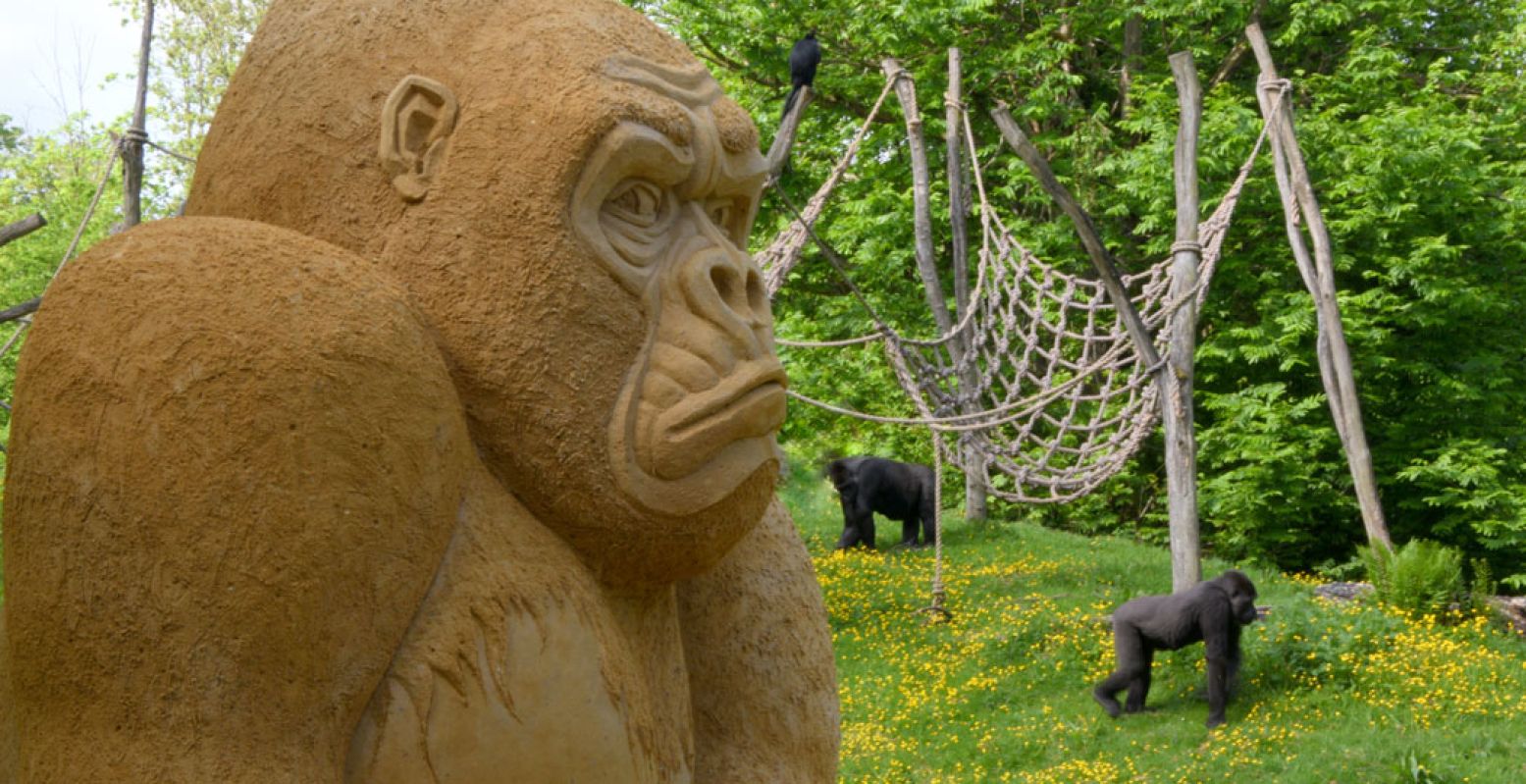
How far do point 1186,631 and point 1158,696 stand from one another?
837 millimetres

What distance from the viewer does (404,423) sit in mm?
2059

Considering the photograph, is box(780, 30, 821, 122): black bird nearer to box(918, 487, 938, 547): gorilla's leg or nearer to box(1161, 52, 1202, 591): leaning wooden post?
box(1161, 52, 1202, 591): leaning wooden post

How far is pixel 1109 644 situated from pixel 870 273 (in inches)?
279

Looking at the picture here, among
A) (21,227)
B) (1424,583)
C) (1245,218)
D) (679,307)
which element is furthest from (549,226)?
(1245,218)

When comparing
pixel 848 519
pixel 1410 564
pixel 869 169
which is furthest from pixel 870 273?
pixel 1410 564

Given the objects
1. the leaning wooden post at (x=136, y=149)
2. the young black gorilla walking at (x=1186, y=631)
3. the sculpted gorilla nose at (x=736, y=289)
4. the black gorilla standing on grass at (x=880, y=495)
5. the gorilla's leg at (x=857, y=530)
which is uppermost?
the leaning wooden post at (x=136, y=149)

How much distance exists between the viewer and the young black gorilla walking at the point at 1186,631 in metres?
7.29

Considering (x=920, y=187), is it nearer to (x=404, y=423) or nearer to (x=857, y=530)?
(x=857, y=530)

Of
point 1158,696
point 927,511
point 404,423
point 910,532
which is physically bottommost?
point 1158,696

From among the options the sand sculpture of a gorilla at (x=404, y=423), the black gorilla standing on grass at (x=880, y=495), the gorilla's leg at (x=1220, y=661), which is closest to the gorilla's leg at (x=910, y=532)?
the black gorilla standing on grass at (x=880, y=495)

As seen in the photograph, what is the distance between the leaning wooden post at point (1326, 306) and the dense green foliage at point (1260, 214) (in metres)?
2.71

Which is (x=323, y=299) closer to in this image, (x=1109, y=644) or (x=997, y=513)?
(x=1109, y=644)

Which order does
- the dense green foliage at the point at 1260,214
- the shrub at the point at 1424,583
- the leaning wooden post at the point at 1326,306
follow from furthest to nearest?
the dense green foliage at the point at 1260,214 < the leaning wooden post at the point at 1326,306 < the shrub at the point at 1424,583

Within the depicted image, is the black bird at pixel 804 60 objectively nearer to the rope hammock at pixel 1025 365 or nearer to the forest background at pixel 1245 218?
the rope hammock at pixel 1025 365
